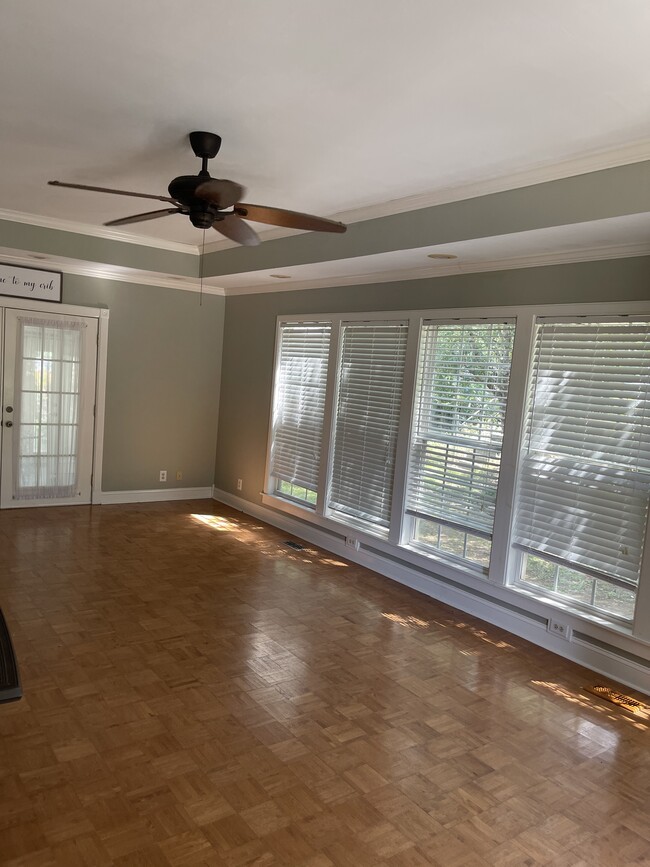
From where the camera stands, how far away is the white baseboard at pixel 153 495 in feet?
22.4

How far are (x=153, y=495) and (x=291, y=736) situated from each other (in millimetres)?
4694

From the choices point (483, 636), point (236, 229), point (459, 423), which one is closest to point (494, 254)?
point (459, 423)

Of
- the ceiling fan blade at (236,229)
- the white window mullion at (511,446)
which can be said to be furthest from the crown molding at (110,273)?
the white window mullion at (511,446)

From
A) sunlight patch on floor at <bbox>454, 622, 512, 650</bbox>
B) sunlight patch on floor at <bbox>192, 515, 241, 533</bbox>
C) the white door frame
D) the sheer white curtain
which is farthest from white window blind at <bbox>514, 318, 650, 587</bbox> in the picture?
the sheer white curtain

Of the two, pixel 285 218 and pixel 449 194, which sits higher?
pixel 449 194

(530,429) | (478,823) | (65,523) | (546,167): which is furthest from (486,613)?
(65,523)

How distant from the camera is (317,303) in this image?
600cm

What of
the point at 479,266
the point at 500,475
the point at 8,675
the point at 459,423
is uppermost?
the point at 479,266

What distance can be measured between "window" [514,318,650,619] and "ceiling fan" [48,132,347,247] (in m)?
1.72

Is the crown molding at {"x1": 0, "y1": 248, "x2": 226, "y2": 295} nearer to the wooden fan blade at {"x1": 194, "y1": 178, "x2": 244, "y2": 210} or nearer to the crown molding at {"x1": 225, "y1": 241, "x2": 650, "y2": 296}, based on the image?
the crown molding at {"x1": 225, "y1": 241, "x2": 650, "y2": 296}

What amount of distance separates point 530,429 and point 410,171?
1.79m

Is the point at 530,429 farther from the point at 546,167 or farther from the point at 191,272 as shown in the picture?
the point at 191,272

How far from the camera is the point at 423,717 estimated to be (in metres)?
3.10

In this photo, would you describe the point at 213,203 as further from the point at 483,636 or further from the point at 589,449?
the point at 483,636
